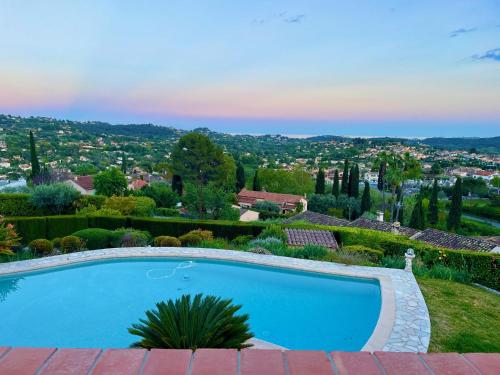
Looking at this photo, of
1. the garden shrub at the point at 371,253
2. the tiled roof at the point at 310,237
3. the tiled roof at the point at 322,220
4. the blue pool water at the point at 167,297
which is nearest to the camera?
the blue pool water at the point at 167,297

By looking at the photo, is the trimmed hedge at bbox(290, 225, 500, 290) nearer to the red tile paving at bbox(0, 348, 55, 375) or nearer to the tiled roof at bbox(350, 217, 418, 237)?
the tiled roof at bbox(350, 217, 418, 237)

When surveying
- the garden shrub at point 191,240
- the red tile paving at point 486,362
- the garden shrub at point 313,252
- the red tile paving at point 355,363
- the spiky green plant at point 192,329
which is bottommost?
the garden shrub at point 191,240

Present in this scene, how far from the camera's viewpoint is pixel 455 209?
3894 cm

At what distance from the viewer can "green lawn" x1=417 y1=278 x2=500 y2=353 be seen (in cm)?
661

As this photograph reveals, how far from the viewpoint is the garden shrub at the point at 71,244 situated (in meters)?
13.2

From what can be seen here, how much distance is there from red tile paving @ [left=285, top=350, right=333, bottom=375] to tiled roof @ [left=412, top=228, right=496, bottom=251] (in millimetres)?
18526

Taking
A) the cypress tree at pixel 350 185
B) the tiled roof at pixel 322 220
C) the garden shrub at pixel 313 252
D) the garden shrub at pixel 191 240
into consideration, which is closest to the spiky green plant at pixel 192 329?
the garden shrub at pixel 313 252

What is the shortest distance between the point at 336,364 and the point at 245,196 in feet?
152

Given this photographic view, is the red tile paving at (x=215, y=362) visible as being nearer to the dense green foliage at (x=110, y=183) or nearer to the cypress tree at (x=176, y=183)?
the dense green foliage at (x=110, y=183)

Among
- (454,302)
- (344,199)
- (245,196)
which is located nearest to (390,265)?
(454,302)

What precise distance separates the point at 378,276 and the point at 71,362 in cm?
1019

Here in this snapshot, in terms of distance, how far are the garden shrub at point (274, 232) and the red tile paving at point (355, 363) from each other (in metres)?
13.9

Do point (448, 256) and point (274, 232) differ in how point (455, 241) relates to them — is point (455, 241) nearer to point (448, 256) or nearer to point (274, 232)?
point (448, 256)

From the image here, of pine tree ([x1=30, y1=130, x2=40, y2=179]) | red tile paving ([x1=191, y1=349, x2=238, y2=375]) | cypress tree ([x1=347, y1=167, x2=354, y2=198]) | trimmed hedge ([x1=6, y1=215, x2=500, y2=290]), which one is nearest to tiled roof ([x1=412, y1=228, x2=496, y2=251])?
trimmed hedge ([x1=6, y1=215, x2=500, y2=290])
